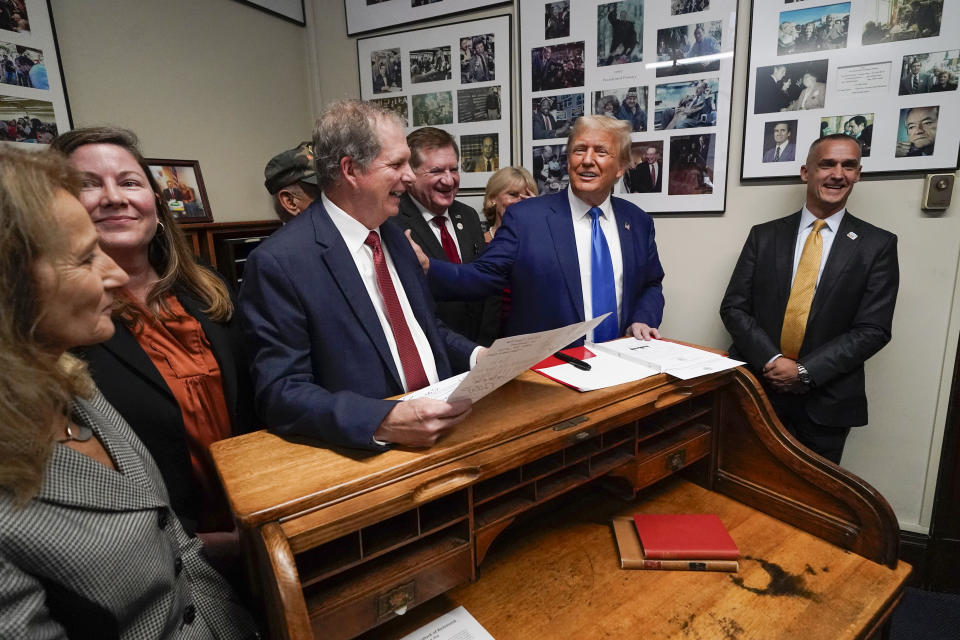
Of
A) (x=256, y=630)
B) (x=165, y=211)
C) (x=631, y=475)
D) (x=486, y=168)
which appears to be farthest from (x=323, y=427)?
(x=486, y=168)

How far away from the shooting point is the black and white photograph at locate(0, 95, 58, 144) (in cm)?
220

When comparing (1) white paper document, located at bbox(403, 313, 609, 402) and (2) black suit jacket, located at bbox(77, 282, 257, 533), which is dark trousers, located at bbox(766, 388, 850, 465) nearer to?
(1) white paper document, located at bbox(403, 313, 609, 402)

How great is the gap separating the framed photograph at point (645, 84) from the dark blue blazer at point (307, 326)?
197cm

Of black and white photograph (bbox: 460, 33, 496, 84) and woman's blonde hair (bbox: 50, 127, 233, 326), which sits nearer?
woman's blonde hair (bbox: 50, 127, 233, 326)

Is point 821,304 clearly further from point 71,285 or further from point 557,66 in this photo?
point 71,285

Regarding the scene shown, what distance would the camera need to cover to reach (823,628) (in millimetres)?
1008

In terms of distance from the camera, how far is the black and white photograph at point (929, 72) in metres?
2.20

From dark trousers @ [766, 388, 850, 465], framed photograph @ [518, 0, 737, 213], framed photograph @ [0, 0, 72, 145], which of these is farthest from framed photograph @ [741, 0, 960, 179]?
framed photograph @ [0, 0, 72, 145]

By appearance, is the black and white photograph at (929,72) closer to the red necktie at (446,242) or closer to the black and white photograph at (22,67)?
the red necktie at (446,242)

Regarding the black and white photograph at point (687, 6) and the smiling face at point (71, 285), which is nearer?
the smiling face at point (71, 285)

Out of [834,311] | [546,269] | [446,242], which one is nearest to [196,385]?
[546,269]

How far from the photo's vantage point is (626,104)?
2.83 meters

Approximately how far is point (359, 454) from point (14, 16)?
105 inches

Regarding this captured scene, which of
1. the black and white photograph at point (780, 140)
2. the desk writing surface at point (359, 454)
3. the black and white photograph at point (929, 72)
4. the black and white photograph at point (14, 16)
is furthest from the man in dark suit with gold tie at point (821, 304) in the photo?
the black and white photograph at point (14, 16)
